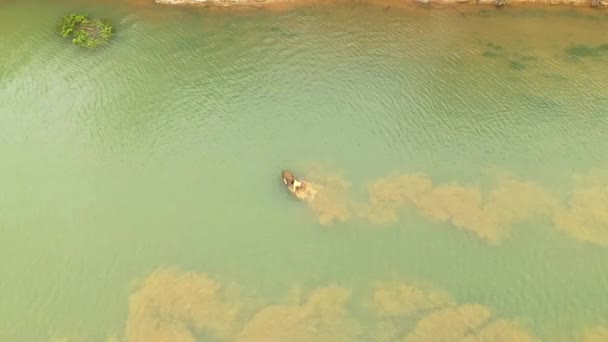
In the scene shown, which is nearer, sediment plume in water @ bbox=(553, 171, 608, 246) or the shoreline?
sediment plume in water @ bbox=(553, 171, 608, 246)

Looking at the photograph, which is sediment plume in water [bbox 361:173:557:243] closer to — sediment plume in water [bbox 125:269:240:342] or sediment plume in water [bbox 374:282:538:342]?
sediment plume in water [bbox 374:282:538:342]

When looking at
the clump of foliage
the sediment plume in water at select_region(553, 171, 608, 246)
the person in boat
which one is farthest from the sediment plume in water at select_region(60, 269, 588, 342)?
the clump of foliage

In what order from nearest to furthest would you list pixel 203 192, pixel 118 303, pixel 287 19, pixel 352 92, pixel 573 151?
pixel 118 303, pixel 203 192, pixel 573 151, pixel 352 92, pixel 287 19

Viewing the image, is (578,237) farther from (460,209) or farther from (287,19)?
(287,19)

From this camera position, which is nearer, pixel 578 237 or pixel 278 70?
pixel 578 237

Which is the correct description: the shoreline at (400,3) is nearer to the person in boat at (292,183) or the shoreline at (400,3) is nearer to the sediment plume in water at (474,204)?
the sediment plume in water at (474,204)

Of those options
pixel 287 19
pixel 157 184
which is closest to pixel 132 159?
pixel 157 184
